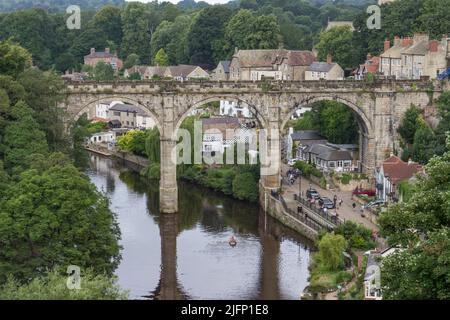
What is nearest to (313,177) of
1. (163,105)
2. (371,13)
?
(163,105)

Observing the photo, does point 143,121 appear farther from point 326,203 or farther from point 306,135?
point 326,203

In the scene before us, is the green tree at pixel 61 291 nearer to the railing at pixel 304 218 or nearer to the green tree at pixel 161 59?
the railing at pixel 304 218

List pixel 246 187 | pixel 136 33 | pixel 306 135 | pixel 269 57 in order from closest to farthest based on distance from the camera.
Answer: pixel 246 187, pixel 306 135, pixel 269 57, pixel 136 33

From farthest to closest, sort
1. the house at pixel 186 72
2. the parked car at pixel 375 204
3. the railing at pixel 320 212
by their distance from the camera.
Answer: the house at pixel 186 72 < the parked car at pixel 375 204 < the railing at pixel 320 212

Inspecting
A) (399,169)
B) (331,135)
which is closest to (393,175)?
(399,169)

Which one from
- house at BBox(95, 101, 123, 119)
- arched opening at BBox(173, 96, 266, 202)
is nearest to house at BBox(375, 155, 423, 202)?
arched opening at BBox(173, 96, 266, 202)

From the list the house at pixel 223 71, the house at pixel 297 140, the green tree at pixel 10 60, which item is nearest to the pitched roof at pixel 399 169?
the house at pixel 297 140
